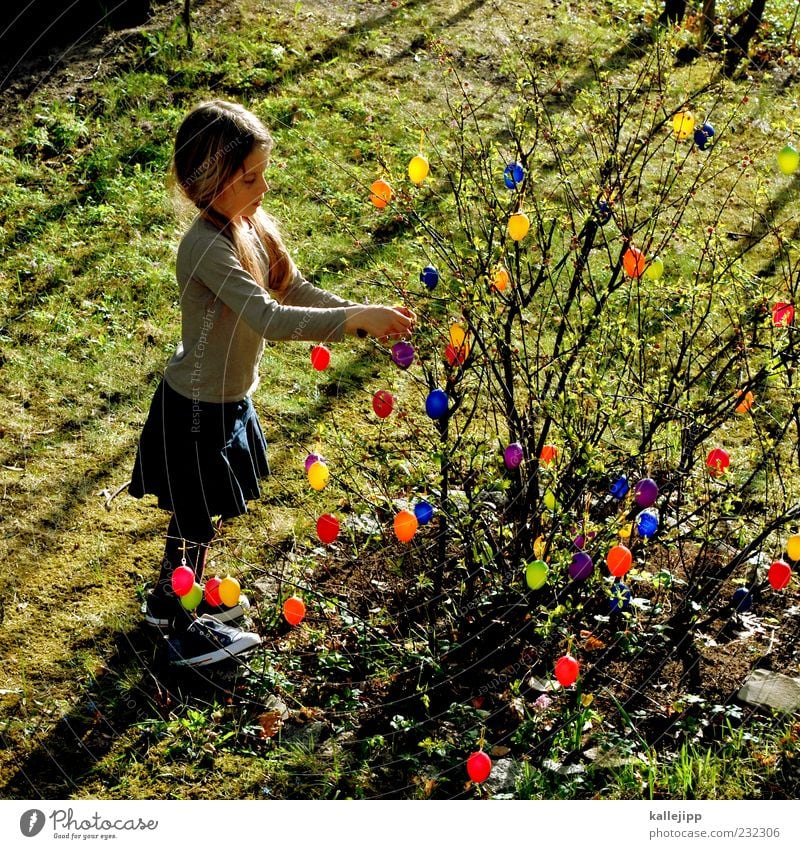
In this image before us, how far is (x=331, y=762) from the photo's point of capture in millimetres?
2613

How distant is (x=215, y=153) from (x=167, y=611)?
126 cm

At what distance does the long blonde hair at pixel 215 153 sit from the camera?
2.54 m

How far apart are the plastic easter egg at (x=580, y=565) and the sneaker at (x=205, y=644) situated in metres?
0.96

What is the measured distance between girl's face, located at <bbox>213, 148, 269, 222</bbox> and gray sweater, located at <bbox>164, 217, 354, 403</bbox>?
2.6 inches

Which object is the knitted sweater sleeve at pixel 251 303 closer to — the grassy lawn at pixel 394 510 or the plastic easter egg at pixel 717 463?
the grassy lawn at pixel 394 510

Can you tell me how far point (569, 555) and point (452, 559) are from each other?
55cm

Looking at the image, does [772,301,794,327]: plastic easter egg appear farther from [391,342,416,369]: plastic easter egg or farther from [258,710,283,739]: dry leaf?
[258,710,283,739]: dry leaf

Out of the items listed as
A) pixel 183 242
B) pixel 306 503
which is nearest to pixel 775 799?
pixel 306 503

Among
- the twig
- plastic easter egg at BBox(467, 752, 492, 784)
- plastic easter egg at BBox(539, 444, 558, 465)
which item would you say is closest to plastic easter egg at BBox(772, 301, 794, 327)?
plastic easter egg at BBox(539, 444, 558, 465)

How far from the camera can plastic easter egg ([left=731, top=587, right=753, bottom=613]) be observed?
2768 millimetres

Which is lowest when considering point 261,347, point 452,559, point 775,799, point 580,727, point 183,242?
point 775,799

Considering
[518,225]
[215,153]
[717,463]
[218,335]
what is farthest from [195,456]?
[717,463]

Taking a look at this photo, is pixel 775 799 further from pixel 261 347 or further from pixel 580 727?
pixel 261 347
